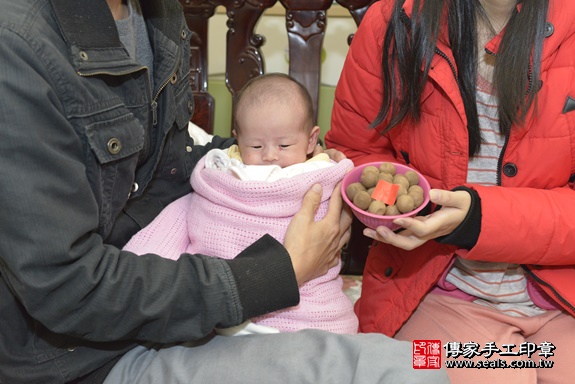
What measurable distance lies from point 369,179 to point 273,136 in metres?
0.26

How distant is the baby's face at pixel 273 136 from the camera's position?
1302 millimetres

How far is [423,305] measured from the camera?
1.40 m

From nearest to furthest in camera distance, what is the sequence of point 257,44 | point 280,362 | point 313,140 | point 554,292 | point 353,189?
point 280,362, point 353,189, point 554,292, point 313,140, point 257,44

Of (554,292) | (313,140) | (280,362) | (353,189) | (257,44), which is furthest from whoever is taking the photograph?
(257,44)

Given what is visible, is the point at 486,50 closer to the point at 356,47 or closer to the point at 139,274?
the point at 356,47

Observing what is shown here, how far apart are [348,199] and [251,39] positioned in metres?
0.74

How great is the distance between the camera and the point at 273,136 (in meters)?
1.32

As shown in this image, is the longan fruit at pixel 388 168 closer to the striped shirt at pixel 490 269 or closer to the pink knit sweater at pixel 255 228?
the pink knit sweater at pixel 255 228

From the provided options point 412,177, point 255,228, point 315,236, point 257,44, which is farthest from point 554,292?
point 257,44

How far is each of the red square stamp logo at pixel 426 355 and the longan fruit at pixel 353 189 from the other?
298 mm

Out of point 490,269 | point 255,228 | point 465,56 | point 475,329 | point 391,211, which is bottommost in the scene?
point 475,329

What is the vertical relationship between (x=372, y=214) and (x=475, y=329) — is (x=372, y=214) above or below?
above

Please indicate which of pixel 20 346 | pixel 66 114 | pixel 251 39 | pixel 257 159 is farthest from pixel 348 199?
pixel 251 39

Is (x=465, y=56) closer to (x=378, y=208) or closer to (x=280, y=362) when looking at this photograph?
(x=378, y=208)
